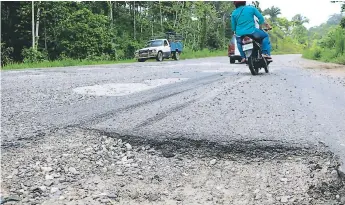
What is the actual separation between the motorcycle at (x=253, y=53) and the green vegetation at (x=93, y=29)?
400 inches

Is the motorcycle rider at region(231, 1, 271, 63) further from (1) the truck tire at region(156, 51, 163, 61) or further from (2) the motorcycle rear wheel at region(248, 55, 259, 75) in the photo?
(1) the truck tire at region(156, 51, 163, 61)

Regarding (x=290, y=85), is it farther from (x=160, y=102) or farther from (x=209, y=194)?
(x=209, y=194)

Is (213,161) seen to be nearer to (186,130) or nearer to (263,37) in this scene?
(186,130)

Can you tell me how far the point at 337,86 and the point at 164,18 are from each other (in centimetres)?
3603

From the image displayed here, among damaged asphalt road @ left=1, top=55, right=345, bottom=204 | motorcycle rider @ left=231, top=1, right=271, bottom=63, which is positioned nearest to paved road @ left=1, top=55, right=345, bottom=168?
damaged asphalt road @ left=1, top=55, right=345, bottom=204

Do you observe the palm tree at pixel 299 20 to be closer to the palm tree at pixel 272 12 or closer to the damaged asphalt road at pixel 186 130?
the palm tree at pixel 272 12

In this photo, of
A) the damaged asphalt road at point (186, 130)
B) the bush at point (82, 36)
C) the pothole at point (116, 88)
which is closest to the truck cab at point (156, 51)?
the bush at point (82, 36)

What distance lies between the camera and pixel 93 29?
2584 centimetres

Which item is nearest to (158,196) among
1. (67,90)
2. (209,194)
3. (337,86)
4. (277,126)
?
(209,194)

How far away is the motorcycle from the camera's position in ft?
23.8

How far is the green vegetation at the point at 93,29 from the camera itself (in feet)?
73.9

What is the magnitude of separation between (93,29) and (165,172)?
24848 millimetres

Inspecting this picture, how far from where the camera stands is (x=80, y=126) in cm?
316

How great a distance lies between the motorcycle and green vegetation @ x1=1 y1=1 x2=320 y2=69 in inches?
400
